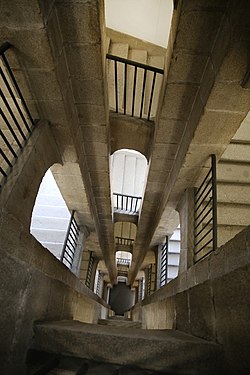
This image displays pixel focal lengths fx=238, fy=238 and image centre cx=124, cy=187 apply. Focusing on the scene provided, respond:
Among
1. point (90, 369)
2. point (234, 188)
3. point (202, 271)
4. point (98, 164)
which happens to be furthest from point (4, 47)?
point (234, 188)

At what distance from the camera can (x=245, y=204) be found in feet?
10.9

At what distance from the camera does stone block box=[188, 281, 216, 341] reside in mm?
1586

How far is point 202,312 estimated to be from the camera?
5.66 ft

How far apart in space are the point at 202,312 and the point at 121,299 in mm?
20376

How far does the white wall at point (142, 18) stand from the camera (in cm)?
415

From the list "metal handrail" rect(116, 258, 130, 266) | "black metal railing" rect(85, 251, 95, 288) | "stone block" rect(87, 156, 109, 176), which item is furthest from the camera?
"metal handrail" rect(116, 258, 130, 266)

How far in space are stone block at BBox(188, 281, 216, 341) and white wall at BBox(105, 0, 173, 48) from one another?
450 centimetres

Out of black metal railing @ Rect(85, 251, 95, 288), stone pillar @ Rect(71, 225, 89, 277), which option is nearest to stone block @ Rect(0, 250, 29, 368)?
stone pillar @ Rect(71, 225, 89, 277)

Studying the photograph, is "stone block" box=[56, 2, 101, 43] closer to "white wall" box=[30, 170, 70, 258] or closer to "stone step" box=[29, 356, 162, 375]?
"stone step" box=[29, 356, 162, 375]

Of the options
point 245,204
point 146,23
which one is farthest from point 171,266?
point 146,23

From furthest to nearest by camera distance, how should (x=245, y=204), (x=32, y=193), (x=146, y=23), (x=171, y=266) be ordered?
1. (x=171, y=266)
2. (x=146, y=23)
3. (x=245, y=204)
4. (x=32, y=193)

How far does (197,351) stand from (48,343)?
0.97 m

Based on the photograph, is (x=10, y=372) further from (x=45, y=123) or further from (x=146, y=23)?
(x=146, y=23)

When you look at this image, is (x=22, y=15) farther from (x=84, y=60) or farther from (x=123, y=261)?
(x=123, y=261)
